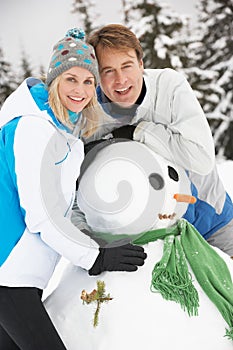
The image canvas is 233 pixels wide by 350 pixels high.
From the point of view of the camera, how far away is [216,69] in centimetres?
1148

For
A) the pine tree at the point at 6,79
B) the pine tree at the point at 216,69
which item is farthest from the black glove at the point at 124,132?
the pine tree at the point at 6,79


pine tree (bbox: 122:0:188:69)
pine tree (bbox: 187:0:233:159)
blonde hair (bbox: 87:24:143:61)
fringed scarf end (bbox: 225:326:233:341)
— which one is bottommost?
pine tree (bbox: 187:0:233:159)

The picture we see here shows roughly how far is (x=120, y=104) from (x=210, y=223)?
2.18ft

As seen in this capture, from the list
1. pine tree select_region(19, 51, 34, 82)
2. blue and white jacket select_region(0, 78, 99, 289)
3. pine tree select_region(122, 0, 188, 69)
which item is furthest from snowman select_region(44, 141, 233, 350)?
pine tree select_region(19, 51, 34, 82)

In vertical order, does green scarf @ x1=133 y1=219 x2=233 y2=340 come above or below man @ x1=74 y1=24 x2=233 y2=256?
below

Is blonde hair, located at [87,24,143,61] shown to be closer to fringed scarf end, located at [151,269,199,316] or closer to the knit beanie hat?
the knit beanie hat

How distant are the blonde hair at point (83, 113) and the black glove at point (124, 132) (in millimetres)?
87

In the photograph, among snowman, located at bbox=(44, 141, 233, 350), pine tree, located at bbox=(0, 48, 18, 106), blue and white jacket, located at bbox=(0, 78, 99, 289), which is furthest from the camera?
pine tree, located at bbox=(0, 48, 18, 106)

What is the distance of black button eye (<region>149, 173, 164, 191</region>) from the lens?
173cm

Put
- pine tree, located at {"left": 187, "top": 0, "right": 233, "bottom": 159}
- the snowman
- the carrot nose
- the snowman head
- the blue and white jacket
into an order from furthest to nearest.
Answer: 1. pine tree, located at {"left": 187, "top": 0, "right": 233, "bottom": 159}
2. the carrot nose
3. the snowman head
4. the snowman
5. the blue and white jacket

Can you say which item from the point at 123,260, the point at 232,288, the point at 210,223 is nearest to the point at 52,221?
the point at 123,260

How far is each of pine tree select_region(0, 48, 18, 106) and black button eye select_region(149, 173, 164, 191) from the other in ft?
36.3

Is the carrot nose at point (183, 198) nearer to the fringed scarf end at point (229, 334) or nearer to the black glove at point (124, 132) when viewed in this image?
the black glove at point (124, 132)

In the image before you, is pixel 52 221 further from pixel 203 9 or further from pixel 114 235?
pixel 203 9
